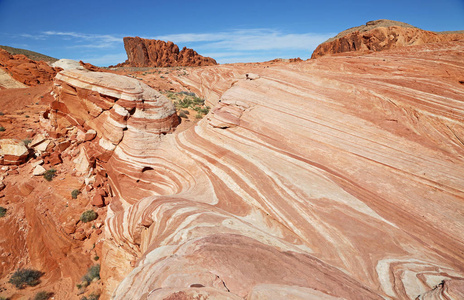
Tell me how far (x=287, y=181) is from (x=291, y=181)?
12 cm

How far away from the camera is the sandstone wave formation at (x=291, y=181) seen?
3500mm

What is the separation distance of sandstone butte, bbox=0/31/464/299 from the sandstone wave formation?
4cm

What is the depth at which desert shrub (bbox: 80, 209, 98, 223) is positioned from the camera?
30.8 feet

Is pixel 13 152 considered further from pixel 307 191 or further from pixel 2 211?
pixel 307 191

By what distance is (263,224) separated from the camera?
5.32 meters

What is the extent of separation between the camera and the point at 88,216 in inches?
370

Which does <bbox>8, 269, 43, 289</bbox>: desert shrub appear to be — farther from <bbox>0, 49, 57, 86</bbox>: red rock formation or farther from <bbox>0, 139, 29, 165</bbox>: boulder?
<bbox>0, 49, 57, 86</bbox>: red rock formation

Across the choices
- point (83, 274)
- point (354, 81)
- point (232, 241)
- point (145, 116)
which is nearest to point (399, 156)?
point (354, 81)

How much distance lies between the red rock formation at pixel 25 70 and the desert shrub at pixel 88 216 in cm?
3700

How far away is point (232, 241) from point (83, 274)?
7.60 m

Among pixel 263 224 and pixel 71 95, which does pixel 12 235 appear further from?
pixel 263 224

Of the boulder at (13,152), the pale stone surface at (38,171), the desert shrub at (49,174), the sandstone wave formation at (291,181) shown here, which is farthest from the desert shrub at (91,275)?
the boulder at (13,152)

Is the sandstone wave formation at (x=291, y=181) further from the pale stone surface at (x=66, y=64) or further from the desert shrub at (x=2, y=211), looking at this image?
the desert shrub at (x=2, y=211)

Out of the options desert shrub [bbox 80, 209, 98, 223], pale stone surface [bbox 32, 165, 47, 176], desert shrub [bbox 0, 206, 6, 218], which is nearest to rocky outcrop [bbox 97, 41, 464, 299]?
desert shrub [bbox 80, 209, 98, 223]
